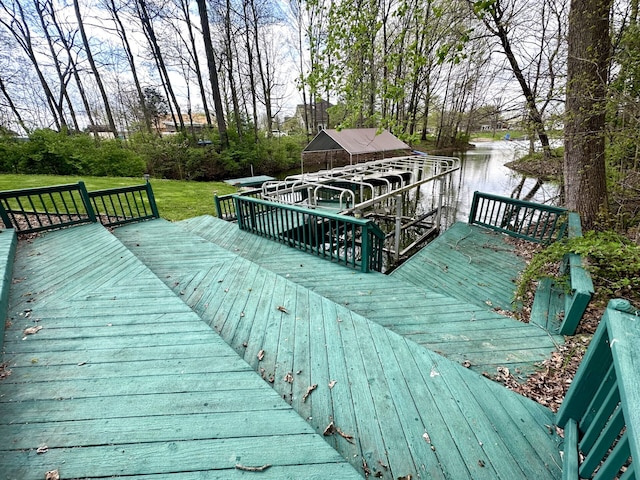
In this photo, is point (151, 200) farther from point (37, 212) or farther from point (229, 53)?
point (229, 53)

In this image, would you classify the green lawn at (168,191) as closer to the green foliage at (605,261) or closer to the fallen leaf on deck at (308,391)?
the fallen leaf on deck at (308,391)

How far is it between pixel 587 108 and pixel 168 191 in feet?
38.1

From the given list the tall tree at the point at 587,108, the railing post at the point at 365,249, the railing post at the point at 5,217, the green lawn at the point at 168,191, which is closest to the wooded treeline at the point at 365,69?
the tall tree at the point at 587,108

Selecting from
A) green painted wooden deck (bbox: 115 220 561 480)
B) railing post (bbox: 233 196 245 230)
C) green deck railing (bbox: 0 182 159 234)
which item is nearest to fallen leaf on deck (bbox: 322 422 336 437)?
green painted wooden deck (bbox: 115 220 561 480)

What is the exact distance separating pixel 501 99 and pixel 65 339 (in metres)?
8.96

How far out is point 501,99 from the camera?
666 cm

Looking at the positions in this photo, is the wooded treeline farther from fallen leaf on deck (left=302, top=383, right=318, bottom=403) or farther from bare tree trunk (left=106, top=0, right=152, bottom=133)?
fallen leaf on deck (left=302, top=383, right=318, bottom=403)

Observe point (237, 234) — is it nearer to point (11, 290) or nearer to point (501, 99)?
point (11, 290)

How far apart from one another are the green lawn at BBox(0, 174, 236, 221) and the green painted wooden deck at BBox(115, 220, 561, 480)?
6092 millimetres

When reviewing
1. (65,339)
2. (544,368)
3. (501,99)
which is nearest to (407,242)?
(501,99)

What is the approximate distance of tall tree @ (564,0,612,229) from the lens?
3.88 meters

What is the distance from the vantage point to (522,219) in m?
5.71

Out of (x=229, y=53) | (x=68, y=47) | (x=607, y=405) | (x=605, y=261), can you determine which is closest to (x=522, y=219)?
(x=605, y=261)

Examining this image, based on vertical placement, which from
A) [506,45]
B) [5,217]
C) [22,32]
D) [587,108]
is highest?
[22,32]
